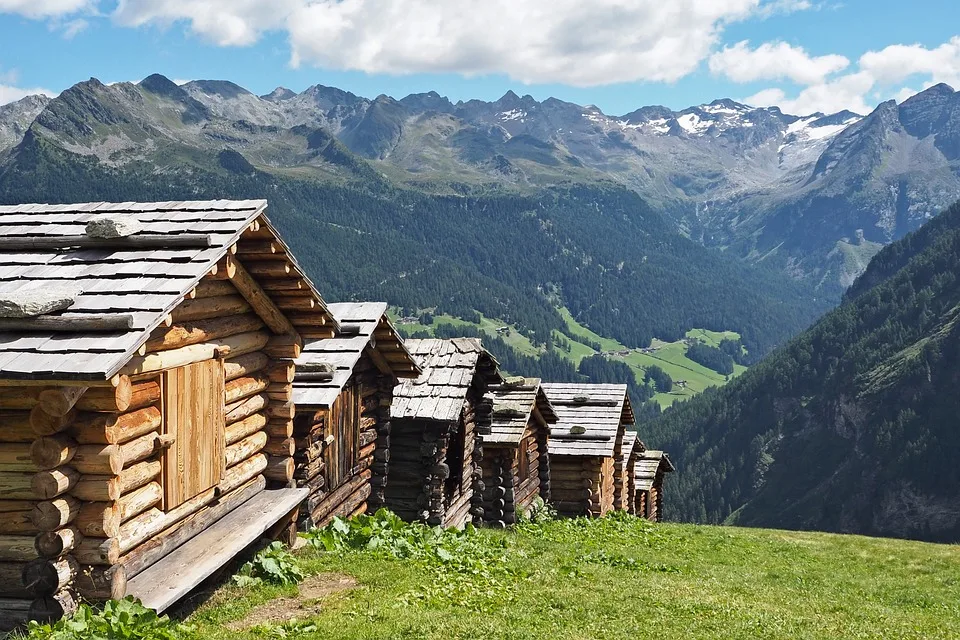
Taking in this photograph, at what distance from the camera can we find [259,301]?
1514 cm

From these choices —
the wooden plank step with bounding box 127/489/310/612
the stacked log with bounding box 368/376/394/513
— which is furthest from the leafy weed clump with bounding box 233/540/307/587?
the stacked log with bounding box 368/376/394/513

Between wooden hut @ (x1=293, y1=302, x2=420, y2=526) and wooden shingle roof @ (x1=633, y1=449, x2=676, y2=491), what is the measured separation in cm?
3616

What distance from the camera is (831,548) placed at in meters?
33.9

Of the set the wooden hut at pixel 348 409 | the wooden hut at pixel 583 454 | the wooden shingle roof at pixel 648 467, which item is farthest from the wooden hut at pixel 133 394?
the wooden shingle roof at pixel 648 467

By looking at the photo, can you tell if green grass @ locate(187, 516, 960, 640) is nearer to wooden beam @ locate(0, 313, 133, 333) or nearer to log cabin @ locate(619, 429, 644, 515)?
wooden beam @ locate(0, 313, 133, 333)

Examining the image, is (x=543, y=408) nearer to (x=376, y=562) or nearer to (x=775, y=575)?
(x=775, y=575)

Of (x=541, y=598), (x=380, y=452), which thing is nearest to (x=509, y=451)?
(x=380, y=452)

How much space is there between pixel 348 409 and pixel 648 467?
42.1 m

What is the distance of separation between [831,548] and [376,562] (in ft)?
Result: 81.9

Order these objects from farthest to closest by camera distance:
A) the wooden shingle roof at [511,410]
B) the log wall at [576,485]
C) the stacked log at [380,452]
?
the log wall at [576,485] < the wooden shingle roof at [511,410] < the stacked log at [380,452]

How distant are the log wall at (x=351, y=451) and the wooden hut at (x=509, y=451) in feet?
21.2

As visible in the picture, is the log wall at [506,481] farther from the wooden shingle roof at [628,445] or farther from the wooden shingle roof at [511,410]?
the wooden shingle roof at [628,445]

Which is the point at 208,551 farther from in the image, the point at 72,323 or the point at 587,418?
the point at 587,418

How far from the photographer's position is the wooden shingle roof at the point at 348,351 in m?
18.0
